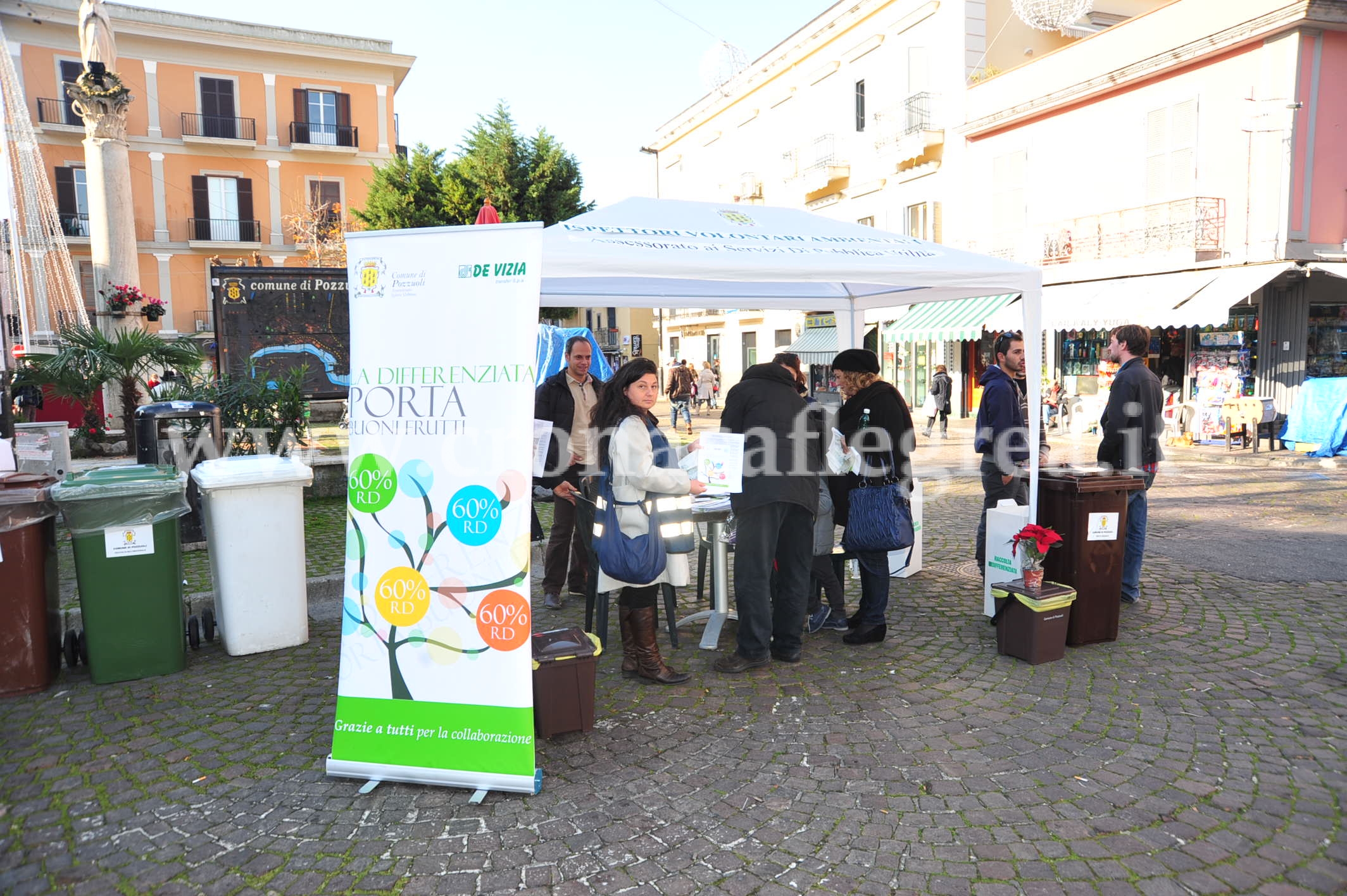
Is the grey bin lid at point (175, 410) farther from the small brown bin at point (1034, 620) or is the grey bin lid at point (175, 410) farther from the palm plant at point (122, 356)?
the small brown bin at point (1034, 620)

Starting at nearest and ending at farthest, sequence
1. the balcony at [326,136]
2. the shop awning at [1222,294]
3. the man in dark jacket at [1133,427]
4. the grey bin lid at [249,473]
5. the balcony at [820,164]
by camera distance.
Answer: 1. the grey bin lid at [249,473]
2. the man in dark jacket at [1133,427]
3. the shop awning at [1222,294]
4. the balcony at [820,164]
5. the balcony at [326,136]

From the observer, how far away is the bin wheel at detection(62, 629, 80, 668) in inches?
178

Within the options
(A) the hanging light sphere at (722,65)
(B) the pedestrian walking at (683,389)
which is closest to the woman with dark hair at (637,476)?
(B) the pedestrian walking at (683,389)

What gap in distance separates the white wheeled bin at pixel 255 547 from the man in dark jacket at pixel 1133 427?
5.01 metres

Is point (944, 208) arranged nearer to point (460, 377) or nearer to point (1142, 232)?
point (1142, 232)

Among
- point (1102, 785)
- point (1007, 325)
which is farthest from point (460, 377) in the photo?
point (1007, 325)

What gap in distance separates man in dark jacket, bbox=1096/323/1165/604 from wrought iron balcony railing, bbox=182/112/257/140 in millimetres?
32339

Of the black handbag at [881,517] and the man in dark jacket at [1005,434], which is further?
the man in dark jacket at [1005,434]

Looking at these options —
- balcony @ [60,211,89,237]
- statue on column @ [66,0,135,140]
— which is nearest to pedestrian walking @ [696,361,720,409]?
statue on column @ [66,0,135,140]

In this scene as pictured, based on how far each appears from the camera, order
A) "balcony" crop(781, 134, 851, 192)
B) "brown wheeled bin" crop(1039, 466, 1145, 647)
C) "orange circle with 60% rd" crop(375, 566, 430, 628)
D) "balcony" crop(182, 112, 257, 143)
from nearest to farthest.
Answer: "orange circle with 60% rd" crop(375, 566, 430, 628) < "brown wheeled bin" crop(1039, 466, 1145, 647) < "balcony" crop(781, 134, 851, 192) < "balcony" crop(182, 112, 257, 143)

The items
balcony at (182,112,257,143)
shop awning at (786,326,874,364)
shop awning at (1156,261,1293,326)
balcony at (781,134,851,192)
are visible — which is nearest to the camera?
shop awning at (1156,261,1293,326)

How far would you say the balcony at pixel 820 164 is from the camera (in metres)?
24.2

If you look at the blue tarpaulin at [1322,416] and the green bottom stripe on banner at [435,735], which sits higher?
the blue tarpaulin at [1322,416]

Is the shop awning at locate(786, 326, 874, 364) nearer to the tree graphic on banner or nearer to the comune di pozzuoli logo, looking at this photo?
the comune di pozzuoli logo
